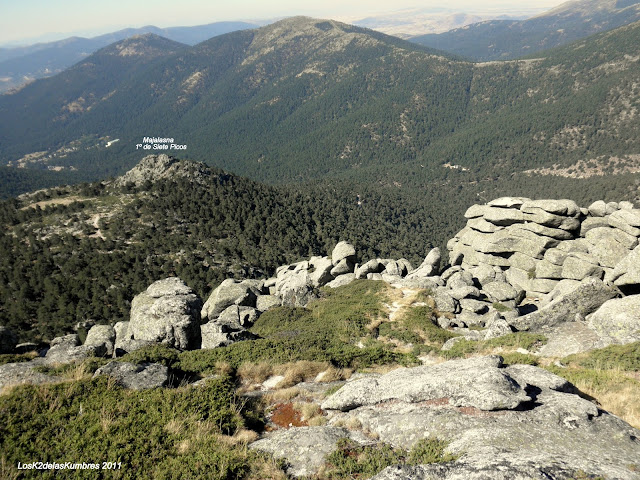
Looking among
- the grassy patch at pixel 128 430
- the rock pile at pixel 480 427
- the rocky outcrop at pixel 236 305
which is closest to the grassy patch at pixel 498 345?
the rock pile at pixel 480 427

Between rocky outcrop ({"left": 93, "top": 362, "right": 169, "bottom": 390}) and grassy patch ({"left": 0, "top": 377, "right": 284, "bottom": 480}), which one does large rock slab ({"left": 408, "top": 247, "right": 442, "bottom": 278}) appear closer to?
grassy patch ({"left": 0, "top": 377, "right": 284, "bottom": 480})

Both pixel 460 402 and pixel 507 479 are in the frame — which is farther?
pixel 460 402

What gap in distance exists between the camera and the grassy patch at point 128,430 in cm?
1250

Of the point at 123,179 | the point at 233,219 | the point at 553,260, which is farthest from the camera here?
the point at 123,179

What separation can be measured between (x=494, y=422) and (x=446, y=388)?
2371 millimetres

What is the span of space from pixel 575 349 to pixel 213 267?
272 ft

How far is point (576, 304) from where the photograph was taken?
3075 centimetres

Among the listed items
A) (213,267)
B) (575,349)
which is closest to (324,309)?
(575,349)

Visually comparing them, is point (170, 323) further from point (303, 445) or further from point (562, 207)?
point (562, 207)

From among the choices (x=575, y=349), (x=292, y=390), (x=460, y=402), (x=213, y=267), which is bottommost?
(x=213, y=267)

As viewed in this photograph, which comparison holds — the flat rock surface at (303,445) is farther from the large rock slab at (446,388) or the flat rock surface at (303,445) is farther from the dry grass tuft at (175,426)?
the dry grass tuft at (175,426)

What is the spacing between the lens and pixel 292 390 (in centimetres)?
1980

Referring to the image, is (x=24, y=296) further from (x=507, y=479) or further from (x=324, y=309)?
(x=507, y=479)

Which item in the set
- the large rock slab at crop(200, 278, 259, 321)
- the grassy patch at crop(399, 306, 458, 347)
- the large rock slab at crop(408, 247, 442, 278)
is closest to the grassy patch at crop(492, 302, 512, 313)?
the grassy patch at crop(399, 306, 458, 347)
